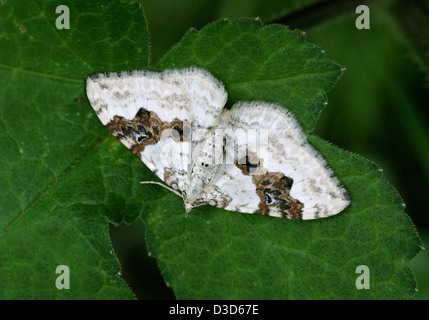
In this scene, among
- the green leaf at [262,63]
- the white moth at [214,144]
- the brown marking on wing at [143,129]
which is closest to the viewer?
the green leaf at [262,63]

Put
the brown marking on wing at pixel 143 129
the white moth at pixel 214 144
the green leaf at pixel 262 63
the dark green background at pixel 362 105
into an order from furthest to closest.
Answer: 1. the dark green background at pixel 362 105
2. the brown marking on wing at pixel 143 129
3. the white moth at pixel 214 144
4. the green leaf at pixel 262 63

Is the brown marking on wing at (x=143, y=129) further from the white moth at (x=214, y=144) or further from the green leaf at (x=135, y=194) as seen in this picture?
the green leaf at (x=135, y=194)

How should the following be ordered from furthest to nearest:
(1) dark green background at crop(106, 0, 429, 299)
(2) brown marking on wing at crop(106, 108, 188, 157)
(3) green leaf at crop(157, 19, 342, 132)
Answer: (1) dark green background at crop(106, 0, 429, 299) → (2) brown marking on wing at crop(106, 108, 188, 157) → (3) green leaf at crop(157, 19, 342, 132)

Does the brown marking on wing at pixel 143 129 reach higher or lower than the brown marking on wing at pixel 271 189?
higher

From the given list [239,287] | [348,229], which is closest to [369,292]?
[348,229]

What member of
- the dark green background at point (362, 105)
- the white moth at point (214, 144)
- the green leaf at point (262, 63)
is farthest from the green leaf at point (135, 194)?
the dark green background at point (362, 105)

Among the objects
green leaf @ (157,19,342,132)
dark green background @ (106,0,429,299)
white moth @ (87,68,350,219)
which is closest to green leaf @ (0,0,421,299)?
green leaf @ (157,19,342,132)

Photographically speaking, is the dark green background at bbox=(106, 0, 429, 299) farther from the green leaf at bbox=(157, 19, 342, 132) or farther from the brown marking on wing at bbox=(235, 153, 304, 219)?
the brown marking on wing at bbox=(235, 153, 304, 219)
